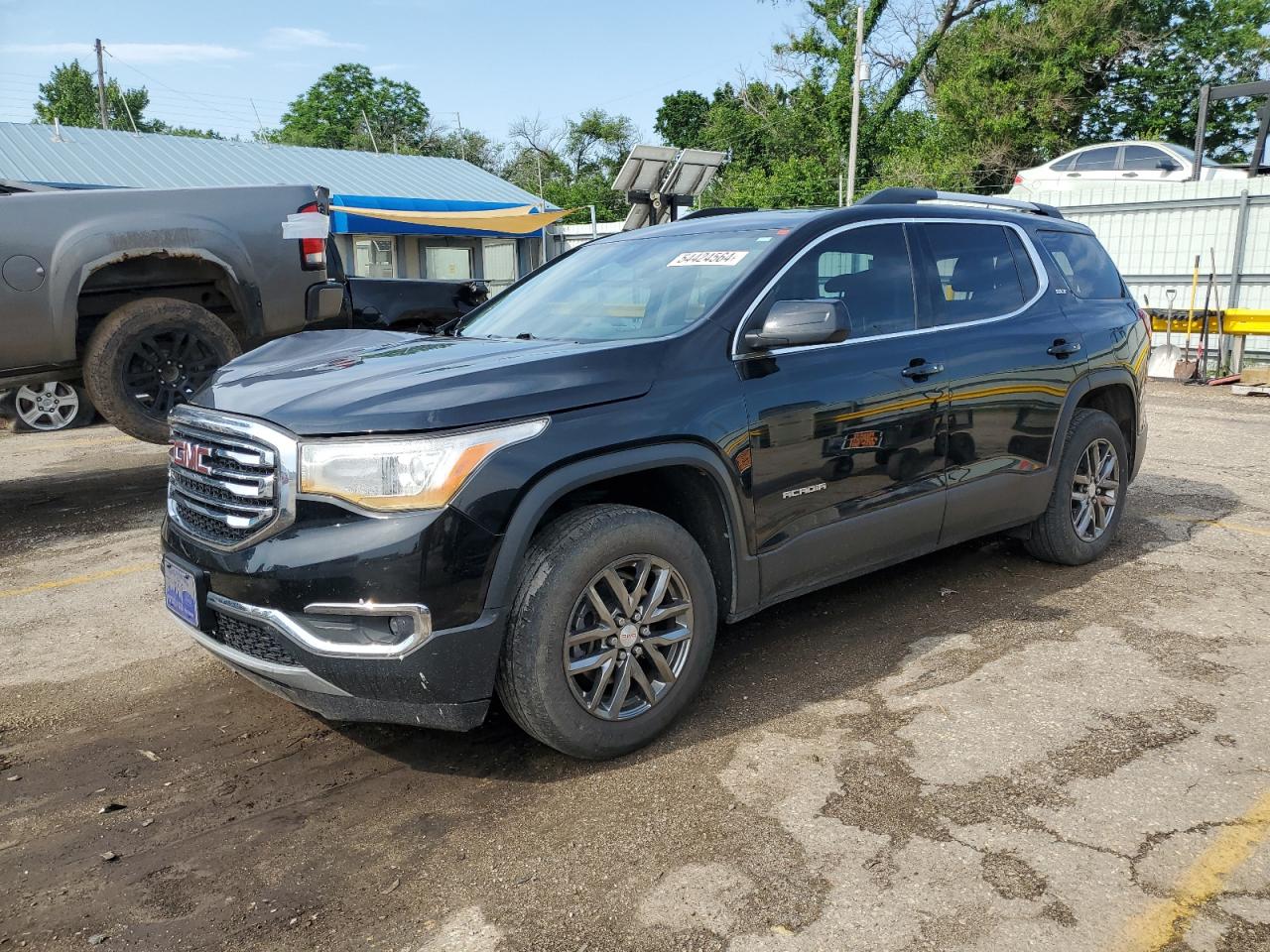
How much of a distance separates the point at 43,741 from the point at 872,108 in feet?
122

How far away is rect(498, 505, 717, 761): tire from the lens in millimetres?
3027

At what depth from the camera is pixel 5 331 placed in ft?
20.1

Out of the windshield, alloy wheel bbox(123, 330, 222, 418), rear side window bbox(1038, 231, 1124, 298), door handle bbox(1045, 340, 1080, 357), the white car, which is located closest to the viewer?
the windshield

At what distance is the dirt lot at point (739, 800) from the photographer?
2.52m

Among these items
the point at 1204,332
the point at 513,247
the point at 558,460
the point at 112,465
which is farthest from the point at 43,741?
the point at 513,247

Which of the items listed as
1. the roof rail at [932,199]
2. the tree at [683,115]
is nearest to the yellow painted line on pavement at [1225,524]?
the roof rail at [932,199]

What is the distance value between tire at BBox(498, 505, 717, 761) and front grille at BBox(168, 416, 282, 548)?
2.67 ft

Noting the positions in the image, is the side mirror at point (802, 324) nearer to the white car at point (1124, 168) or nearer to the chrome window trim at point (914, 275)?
the chrome window trim at point (914, 275)

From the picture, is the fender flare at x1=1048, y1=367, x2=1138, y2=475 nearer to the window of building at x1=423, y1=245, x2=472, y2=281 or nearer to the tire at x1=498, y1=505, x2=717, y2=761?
the tire at x1=498, y1=505, x2=717, y2=761

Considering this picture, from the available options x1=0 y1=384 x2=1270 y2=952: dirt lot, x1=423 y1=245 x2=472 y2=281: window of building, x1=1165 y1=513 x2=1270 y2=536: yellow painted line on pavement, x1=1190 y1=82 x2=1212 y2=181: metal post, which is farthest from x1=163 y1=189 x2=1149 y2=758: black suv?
x1=423 y1=245 x2=472 y2=281: window of building

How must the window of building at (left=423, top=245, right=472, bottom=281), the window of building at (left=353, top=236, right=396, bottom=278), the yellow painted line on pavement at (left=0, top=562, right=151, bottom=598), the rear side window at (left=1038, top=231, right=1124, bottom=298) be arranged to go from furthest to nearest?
1. the window of building at (left=423, top=245, right=472, bottom=281)
2. the window of building at (left=353, top=236, right=396, bottom=278)
3. the yellow painted line on pavement at (left=0, top=562, right=151, bottom=598)
4. the rear side window at (left=1038, top=231, right=1124, bottom=298)

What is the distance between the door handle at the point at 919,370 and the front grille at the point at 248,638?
2552 mm

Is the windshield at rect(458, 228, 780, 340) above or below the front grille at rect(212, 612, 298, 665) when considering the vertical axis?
above

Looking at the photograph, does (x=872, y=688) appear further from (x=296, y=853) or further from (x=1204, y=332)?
(x=1204, y=332)
